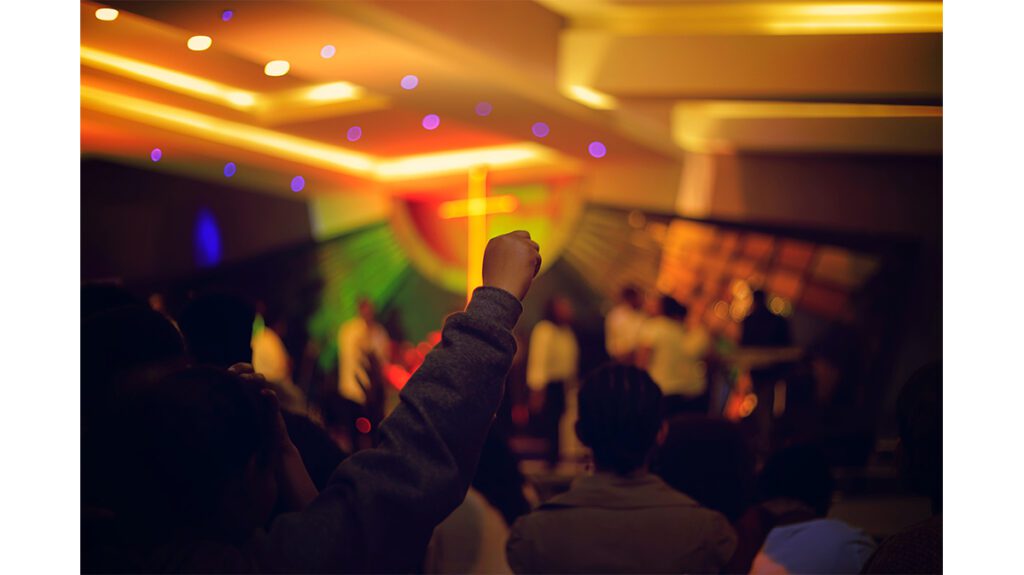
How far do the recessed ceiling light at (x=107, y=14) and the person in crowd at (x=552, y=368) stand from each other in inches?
159

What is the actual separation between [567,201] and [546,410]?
4.77ft

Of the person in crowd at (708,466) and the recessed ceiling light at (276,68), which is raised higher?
the recessed ceiling light at (276,68)

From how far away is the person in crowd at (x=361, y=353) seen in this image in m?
2.69

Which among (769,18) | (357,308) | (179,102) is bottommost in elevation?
(357,308)

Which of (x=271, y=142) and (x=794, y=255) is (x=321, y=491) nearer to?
(x=271, y=142)

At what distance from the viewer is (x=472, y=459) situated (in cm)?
108

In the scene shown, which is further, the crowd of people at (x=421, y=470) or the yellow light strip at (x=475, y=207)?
the yellow light strip at (x=475, y=207)

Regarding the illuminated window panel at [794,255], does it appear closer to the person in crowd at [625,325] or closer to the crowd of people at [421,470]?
the person in crowd at [625,325]

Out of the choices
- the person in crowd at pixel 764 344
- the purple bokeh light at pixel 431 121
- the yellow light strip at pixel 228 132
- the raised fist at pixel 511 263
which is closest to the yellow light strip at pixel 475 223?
the purple bokeh light at pixel 431 121

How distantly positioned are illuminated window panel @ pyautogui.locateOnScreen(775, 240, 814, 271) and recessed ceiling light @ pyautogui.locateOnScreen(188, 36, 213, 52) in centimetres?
480

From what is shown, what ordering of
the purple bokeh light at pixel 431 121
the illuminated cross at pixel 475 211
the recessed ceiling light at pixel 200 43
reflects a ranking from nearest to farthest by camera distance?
the recessed ceiling light at pixel 200 43, the illuminated cross at pixel 475 211, the purple bokeh light at pixel 431 121

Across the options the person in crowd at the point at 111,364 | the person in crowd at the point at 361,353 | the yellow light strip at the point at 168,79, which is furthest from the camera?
the person in crowd at the point at 361,353

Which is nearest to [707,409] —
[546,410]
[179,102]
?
[546,410]

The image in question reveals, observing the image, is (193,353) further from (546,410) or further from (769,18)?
(546,410)
